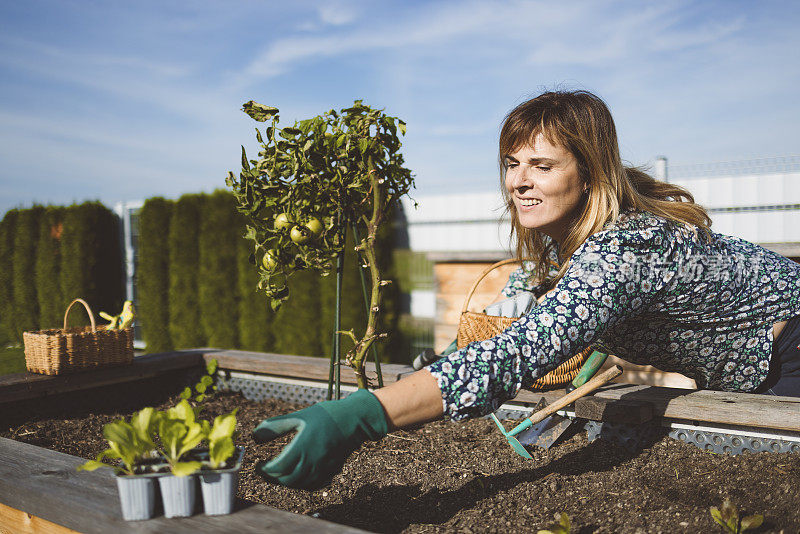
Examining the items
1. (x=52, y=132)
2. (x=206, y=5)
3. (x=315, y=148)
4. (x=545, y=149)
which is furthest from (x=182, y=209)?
(x=52, y=132)

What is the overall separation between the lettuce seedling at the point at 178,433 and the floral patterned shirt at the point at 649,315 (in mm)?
434

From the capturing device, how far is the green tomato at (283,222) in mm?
1845

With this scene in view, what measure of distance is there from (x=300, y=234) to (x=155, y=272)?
14.3 ft

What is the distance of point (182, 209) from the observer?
5.39m

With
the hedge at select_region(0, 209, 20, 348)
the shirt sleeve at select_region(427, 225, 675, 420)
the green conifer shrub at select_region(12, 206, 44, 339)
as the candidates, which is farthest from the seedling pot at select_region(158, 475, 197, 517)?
the hedge at select_region(0, 209, 20, 348)

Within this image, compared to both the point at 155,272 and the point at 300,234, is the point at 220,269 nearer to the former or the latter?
the point at 155,272

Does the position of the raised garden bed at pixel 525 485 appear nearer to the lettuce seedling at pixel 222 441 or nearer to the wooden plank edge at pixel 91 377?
the lettuce seedling at pixel 222 441

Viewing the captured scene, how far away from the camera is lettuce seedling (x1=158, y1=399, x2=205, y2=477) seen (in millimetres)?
938

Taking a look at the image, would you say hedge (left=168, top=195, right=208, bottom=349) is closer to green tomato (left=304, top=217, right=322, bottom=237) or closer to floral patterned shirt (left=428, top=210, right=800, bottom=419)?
green tomato (left=304, top=217, right=322, bottom=237)

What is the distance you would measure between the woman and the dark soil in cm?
32

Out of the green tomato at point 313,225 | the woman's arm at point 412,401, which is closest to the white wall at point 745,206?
the green tomato at point 313,225

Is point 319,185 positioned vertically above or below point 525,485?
above

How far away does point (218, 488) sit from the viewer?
37.8 inches

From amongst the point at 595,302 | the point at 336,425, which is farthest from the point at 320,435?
the point at 595,302
